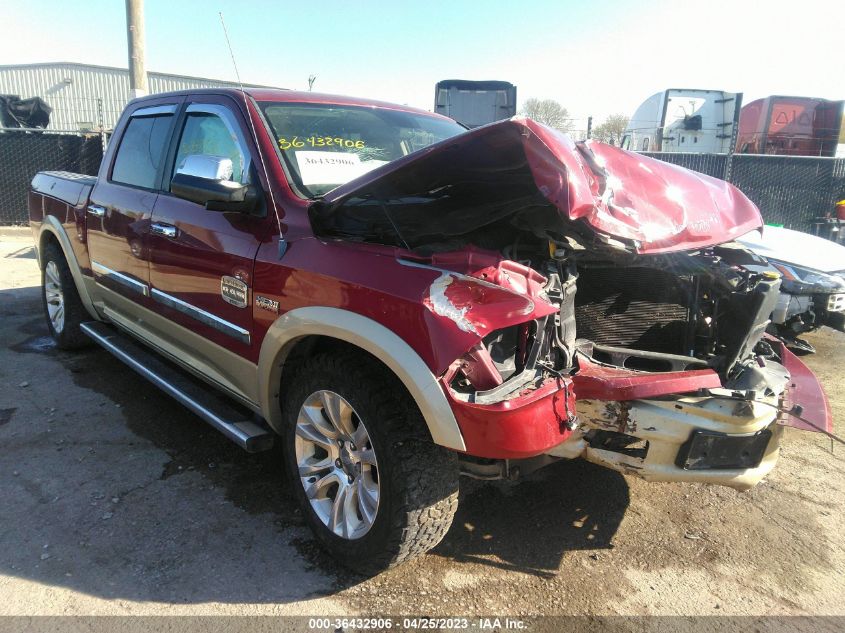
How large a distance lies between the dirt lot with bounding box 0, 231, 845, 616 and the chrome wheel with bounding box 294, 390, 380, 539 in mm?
251

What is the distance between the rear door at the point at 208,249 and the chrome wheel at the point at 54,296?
7.01ft

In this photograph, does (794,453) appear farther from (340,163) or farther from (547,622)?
(340,163)

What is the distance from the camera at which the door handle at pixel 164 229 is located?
321 cm

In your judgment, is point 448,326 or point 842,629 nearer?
point 448,326

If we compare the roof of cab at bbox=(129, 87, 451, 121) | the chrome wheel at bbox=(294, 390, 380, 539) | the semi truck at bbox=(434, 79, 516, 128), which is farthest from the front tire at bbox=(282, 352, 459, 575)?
the semi truck at bbox=(434, 79, 516, 128)

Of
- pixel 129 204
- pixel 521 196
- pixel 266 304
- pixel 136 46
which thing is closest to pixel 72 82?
pixel 136 46

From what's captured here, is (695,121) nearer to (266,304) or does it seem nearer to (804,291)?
(804,291)

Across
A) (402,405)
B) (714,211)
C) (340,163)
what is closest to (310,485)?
(402,405)

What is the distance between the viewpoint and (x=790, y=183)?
11539mm

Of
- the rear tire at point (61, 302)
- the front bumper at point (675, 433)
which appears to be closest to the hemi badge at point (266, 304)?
the front bumper at point (675, 433)

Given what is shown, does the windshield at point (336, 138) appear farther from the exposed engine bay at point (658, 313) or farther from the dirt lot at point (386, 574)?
the dirt lot at point (386, 574)

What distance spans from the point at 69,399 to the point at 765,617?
432 cm

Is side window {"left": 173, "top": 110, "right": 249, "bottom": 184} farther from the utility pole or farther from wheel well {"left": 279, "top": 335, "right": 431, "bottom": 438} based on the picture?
the utility pole

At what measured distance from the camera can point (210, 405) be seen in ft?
10.3
